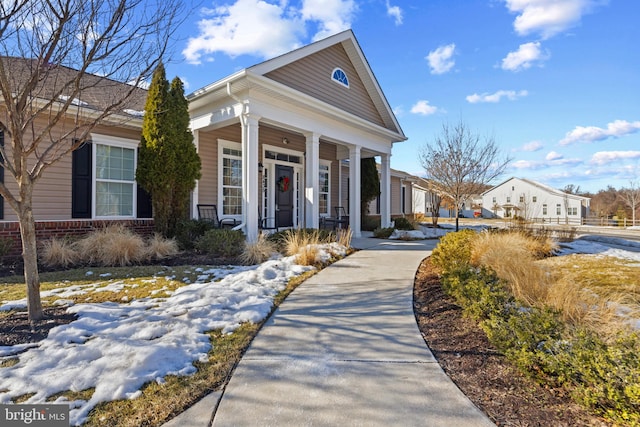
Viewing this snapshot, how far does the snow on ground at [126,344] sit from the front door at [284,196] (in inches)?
251

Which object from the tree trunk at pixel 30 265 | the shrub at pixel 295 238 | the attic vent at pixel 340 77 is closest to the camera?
the tree trunk at pixel 30 265

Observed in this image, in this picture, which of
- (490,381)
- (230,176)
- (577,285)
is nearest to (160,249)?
(230,176)

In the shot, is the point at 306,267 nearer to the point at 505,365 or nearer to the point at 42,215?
the point at 505,365

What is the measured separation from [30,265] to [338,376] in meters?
3.21

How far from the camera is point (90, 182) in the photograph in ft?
24.8

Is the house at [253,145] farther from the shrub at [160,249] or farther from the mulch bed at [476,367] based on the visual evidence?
the mulch bed at [476,367]

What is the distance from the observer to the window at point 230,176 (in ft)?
31.6

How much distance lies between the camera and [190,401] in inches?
81.0

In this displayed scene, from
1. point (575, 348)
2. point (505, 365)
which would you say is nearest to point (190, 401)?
point (505, 365)

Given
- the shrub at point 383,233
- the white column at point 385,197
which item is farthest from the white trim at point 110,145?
the white column at point 385,197

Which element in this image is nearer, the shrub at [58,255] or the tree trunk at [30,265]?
the tree trunk at [30,265]

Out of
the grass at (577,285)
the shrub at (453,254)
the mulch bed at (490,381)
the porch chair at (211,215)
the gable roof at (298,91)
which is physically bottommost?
the mulch bed at (490,381)

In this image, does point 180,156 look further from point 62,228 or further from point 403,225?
point 403,225

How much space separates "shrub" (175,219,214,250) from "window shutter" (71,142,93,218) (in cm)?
210
